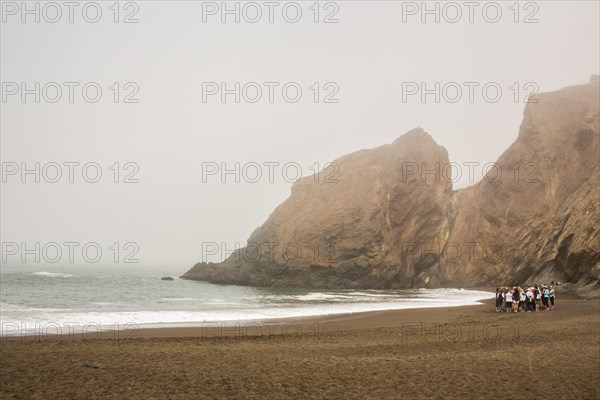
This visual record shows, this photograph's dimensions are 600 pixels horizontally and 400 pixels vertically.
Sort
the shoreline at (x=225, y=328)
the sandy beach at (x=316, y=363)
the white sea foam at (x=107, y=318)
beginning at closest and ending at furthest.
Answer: the sandy beach at (x=316, y=363) < the shoreline at (x=225, y=328) < the white sea foam at (x=107, y=318)

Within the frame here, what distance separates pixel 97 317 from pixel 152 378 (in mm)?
16428

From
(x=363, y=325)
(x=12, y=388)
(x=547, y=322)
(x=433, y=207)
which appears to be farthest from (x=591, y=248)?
(x=12, y=388)

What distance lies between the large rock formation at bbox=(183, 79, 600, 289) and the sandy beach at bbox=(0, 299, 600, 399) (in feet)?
149

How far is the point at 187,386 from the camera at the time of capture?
34.7 ft

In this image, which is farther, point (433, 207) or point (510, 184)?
point (433, 207)

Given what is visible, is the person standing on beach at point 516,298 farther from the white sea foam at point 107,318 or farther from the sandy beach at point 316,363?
the white sea foam at point 107,318

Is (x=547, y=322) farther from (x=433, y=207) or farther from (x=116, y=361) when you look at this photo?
(x=433, y=207)

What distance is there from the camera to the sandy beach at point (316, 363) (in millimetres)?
10117

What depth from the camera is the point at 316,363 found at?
42.9ft

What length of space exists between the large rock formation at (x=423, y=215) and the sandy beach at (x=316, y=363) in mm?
45560

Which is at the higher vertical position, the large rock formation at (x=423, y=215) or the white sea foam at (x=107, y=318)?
the large rock formation at (x=423, y=215)

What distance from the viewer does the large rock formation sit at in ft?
221

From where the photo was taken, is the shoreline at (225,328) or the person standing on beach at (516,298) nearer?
the shoreline at (225,328)

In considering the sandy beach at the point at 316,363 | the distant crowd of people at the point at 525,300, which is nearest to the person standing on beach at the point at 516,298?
the distant crowd of people at the point at 525,300
